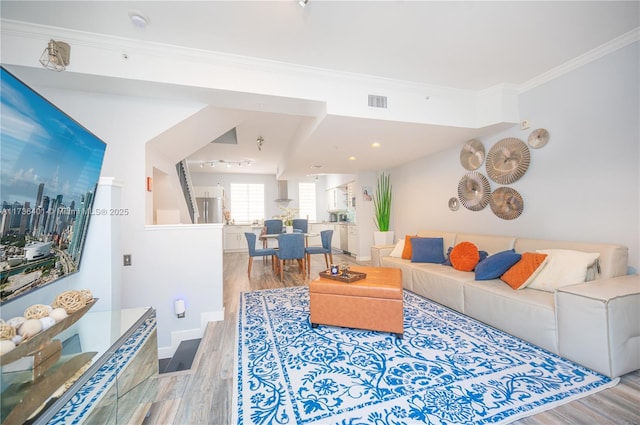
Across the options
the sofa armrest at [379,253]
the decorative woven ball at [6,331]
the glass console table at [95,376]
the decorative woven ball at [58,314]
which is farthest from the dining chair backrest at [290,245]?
the decorative woven ball at [6,331]

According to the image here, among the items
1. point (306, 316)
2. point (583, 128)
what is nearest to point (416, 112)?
point (583, 128)

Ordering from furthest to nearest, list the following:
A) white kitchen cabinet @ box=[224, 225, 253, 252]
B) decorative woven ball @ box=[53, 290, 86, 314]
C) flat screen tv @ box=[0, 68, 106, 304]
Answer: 1. white kitchen cabinet @ box=[224, 225, 253, 252]
2. decorative woven ball @ box=[53, 290, 86, 314]
3. flat screen tv @ box=[0, 68, 106, 304]

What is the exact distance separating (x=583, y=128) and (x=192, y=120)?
4.41m

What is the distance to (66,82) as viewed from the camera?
2367mm

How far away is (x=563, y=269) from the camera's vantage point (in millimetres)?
2408

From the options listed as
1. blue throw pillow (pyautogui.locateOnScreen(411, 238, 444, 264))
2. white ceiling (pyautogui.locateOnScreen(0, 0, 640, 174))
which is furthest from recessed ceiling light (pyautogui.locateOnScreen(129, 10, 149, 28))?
blue throw pillow (pyautogui.locateOnScreen(411, 238, 444, 264))

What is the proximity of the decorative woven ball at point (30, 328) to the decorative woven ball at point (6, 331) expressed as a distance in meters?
0.07

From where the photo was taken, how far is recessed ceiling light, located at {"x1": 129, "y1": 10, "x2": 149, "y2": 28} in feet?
6.34

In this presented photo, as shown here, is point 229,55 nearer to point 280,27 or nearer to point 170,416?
point 280,27

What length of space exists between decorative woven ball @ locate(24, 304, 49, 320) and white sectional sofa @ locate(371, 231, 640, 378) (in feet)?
11.2

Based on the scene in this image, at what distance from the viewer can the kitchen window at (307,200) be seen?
9.76 metres

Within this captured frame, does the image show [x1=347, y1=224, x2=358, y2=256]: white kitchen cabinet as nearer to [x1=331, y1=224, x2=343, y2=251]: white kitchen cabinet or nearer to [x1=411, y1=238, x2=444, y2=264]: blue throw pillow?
[x1=331, y1=224, x2=343, y2=251]: white kitchen cabinet

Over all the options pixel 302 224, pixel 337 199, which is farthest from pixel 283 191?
pixel 302 224

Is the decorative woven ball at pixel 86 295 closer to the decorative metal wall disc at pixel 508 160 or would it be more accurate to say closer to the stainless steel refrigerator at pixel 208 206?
the decorative metal wall disc at pixel 508 160
